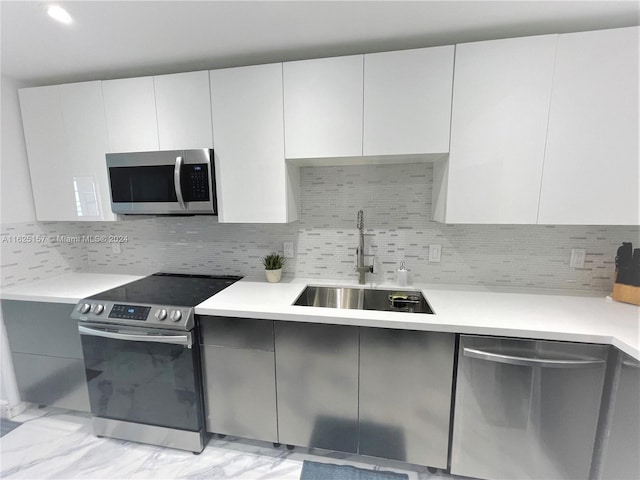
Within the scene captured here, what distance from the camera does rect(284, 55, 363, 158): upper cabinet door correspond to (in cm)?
148

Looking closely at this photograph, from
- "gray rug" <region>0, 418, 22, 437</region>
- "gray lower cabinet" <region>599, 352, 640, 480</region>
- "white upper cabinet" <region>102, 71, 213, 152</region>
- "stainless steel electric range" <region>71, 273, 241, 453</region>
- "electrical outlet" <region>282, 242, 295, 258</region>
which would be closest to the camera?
"gray lower cabinet" <region>599, 352, 640, 480</region>

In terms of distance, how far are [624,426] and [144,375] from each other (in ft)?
7.60

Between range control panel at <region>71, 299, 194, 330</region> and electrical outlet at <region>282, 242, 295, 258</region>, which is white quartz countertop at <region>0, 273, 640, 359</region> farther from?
electrical outlet at <region>282, 242, 295, 258</region>

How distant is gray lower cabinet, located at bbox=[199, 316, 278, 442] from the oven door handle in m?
0.09

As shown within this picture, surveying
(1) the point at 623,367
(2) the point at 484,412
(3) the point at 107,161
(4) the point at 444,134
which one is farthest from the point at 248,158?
(1) the point at 623,367

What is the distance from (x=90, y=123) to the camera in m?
1.78

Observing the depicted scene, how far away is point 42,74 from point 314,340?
244 centimetres

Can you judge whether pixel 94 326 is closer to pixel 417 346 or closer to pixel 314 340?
pixel 314 340

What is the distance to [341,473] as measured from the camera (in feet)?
5.07

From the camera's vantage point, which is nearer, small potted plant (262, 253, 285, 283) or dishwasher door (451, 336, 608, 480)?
dishwasher door (451, 336, 608, 480)

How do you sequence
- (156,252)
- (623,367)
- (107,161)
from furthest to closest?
(156,252) → (107,161) → (623,367)

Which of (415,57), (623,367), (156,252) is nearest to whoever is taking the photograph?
(623,367)

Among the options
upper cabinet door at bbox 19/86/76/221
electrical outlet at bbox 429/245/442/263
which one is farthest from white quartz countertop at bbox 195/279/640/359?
upper cabinet door at bbox 19/86/76/221

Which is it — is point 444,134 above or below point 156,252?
above
